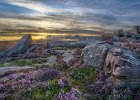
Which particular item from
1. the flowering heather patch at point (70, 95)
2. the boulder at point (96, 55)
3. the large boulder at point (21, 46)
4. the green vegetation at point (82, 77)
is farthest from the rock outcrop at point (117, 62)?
the large boulder at point (21, 46)

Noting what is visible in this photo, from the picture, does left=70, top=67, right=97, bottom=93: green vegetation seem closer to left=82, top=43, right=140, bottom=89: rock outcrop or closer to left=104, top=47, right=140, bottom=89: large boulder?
left=82, top=43, right=140, bottom=89: rock outcrop

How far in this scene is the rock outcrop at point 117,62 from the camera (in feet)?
53.1

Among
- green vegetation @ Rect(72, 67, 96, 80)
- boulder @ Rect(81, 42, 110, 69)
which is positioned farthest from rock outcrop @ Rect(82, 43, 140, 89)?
green vegetation @ Rect(72, 67, 96, 80)

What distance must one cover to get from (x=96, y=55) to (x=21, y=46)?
1035 inches

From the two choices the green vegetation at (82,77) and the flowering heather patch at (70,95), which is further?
the green vegetation at (82,77)

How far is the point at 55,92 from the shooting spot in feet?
51.1

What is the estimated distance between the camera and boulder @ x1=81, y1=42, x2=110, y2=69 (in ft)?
64.3

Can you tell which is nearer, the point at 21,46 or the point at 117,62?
the point at 117,62

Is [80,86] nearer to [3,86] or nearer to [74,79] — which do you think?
[74,79]

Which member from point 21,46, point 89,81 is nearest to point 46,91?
point 89,81

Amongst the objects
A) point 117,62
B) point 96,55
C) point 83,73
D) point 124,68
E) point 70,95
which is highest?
point 96,55

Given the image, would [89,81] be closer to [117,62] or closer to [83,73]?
[83,73]

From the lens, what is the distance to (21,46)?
44.5 meters

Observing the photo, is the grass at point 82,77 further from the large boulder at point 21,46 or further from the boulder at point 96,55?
the large boulder at point 21,46
